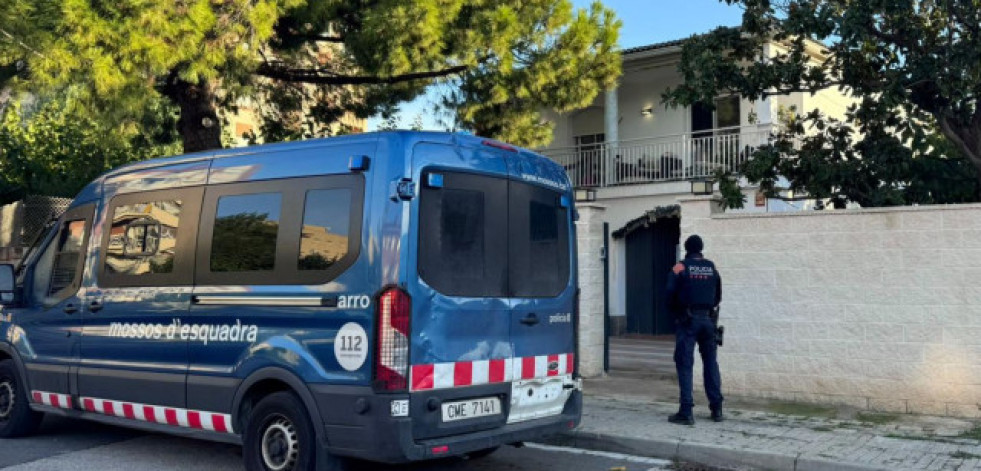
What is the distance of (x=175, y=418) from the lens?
6000mm

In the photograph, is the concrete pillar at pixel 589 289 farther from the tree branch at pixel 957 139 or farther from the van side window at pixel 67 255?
the van side window at pixel 67 255

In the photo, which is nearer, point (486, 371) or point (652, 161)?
point (486, 371)

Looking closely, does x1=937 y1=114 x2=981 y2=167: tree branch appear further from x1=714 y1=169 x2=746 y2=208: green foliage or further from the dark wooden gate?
the dark wooden gate

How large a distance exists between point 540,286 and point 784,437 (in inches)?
103

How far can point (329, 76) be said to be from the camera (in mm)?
13219

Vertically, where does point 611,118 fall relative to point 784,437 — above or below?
above

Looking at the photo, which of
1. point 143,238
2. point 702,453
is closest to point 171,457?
point 143,238

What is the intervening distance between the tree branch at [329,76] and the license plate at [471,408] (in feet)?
23.9

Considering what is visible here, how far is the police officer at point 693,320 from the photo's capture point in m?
7.54

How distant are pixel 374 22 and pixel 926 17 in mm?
6400

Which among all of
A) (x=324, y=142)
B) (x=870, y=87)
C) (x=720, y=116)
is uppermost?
(x=720, y=116)

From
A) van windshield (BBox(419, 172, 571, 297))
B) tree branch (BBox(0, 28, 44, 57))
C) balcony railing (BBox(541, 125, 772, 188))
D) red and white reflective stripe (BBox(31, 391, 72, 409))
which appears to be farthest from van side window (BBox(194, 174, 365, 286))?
balcony railing (BBox(541, 125, 772, 188))

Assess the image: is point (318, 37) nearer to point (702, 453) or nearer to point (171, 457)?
point (171, 457)

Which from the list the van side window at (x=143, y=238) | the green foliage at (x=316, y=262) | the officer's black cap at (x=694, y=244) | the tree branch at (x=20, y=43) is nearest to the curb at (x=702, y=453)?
the officer's black cap at (x=694, y=244)
